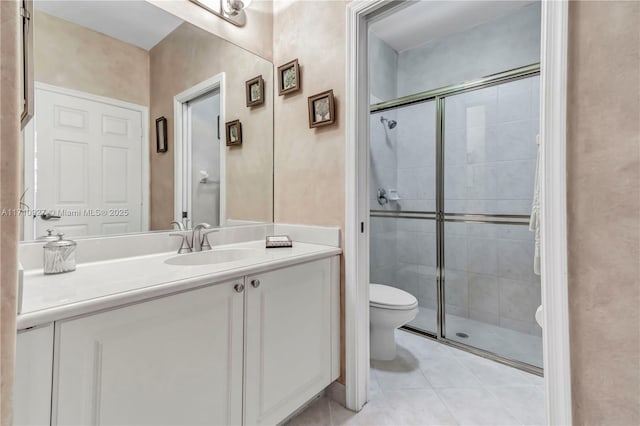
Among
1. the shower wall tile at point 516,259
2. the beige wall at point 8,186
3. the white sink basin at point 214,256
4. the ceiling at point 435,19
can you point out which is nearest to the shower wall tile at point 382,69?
the ceiling at point 435,19

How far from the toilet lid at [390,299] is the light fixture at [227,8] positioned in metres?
1.85

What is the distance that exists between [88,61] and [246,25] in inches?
35.1

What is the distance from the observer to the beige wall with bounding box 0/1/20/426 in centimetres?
33

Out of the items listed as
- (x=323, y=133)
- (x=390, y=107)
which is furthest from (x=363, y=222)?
(x=390, y=107)

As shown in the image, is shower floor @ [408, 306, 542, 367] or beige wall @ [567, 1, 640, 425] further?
shower floor @ [408, 306, 542, 367]

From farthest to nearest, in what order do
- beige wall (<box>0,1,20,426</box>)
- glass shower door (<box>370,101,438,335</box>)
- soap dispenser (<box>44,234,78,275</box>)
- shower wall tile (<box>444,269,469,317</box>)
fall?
glass shower door (<box>370,101,438,335</box>)
shower wall tile (<box>444,269,469,317</box>)
soap dispenser (<box>44,234,78,275</box>)
beige wall (<box>0,1,20,426</box>)

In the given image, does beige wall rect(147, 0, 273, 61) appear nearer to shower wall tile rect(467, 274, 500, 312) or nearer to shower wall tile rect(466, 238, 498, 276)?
shower wall tile rect(466, 238, 498, 276)

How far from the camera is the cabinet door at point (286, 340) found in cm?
108

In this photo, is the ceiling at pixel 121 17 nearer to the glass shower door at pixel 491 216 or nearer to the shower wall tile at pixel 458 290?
the glass shower door at pixel 491 216

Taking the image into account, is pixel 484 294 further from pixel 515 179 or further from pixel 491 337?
pixel 515 179

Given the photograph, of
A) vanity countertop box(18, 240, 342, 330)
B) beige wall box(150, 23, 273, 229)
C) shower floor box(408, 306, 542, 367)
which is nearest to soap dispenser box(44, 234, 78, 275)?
vanity countertop box(18, 240, 342, 330)

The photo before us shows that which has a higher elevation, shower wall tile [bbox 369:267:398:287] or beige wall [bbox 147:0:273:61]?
beige wall [bbox 147:0:273:61]

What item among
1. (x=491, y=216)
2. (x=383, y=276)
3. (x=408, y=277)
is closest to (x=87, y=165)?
(x=383, y=276)

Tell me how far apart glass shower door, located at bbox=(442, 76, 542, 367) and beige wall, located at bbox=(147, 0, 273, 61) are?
4.94 feet
